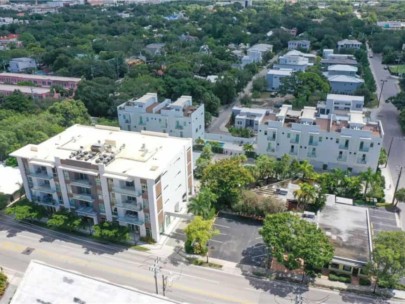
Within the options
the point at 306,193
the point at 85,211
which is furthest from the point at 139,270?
the point at 306,193

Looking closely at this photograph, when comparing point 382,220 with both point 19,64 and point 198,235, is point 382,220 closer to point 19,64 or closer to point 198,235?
point 198,235

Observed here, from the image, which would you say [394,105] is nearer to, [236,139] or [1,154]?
[236,139]

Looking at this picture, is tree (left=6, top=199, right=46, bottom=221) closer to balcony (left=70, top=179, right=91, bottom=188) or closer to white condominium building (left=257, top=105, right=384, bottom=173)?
balcony (left=70, top=179, right=91, bottom=188)

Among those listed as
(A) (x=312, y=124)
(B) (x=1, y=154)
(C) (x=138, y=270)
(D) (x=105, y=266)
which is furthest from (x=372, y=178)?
(B) (x=1, y=154)

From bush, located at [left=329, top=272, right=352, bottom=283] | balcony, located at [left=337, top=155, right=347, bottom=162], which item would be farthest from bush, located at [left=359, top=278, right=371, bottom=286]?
balcony, located at [left=337, top=155, right=347, bottom=162]

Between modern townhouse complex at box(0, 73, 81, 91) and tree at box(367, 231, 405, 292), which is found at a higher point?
tree at box(367, 231, 405, 292)

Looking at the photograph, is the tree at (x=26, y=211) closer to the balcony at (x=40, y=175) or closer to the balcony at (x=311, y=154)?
the balcony at (x=40, y=175)
